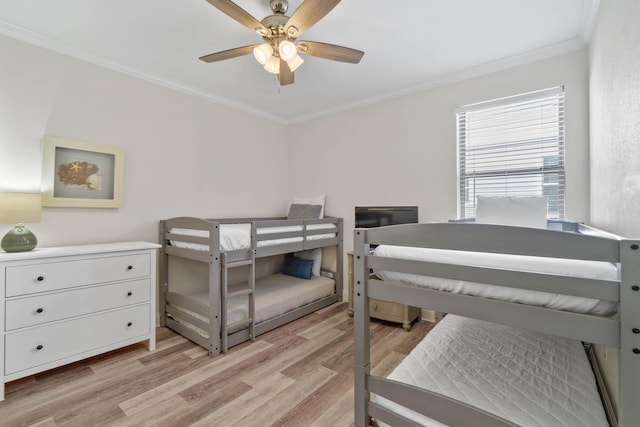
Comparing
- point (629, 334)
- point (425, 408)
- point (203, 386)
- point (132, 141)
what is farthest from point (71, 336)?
point (629, 334)

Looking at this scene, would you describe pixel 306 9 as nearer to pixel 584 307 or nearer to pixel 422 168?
pixel 584 307

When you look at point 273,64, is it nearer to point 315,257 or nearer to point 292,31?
point 292,31

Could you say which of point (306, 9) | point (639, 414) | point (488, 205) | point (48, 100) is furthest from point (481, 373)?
point (48, 100)

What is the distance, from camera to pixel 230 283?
3.39m

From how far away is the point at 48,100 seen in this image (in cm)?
227

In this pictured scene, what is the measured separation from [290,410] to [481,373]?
1.06m

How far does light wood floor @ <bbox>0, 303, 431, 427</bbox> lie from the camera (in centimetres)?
159

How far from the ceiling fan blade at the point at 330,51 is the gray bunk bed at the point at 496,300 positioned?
134cm

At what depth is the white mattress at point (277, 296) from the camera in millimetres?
2612

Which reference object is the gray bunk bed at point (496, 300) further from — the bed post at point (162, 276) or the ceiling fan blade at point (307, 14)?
the bed post at point (162, 276)

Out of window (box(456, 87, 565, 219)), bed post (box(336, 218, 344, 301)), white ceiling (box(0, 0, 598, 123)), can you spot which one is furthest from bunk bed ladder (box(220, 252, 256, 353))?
window (box(456, 87, 565, 219))

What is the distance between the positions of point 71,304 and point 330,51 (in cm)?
250

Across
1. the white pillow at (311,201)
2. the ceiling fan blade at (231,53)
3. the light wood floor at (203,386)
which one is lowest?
the light wood floor at (203,386)

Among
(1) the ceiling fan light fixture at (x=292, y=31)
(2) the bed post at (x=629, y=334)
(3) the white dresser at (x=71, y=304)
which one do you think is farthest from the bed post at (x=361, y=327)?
(3) the white dresser at (x=71, y=304)
